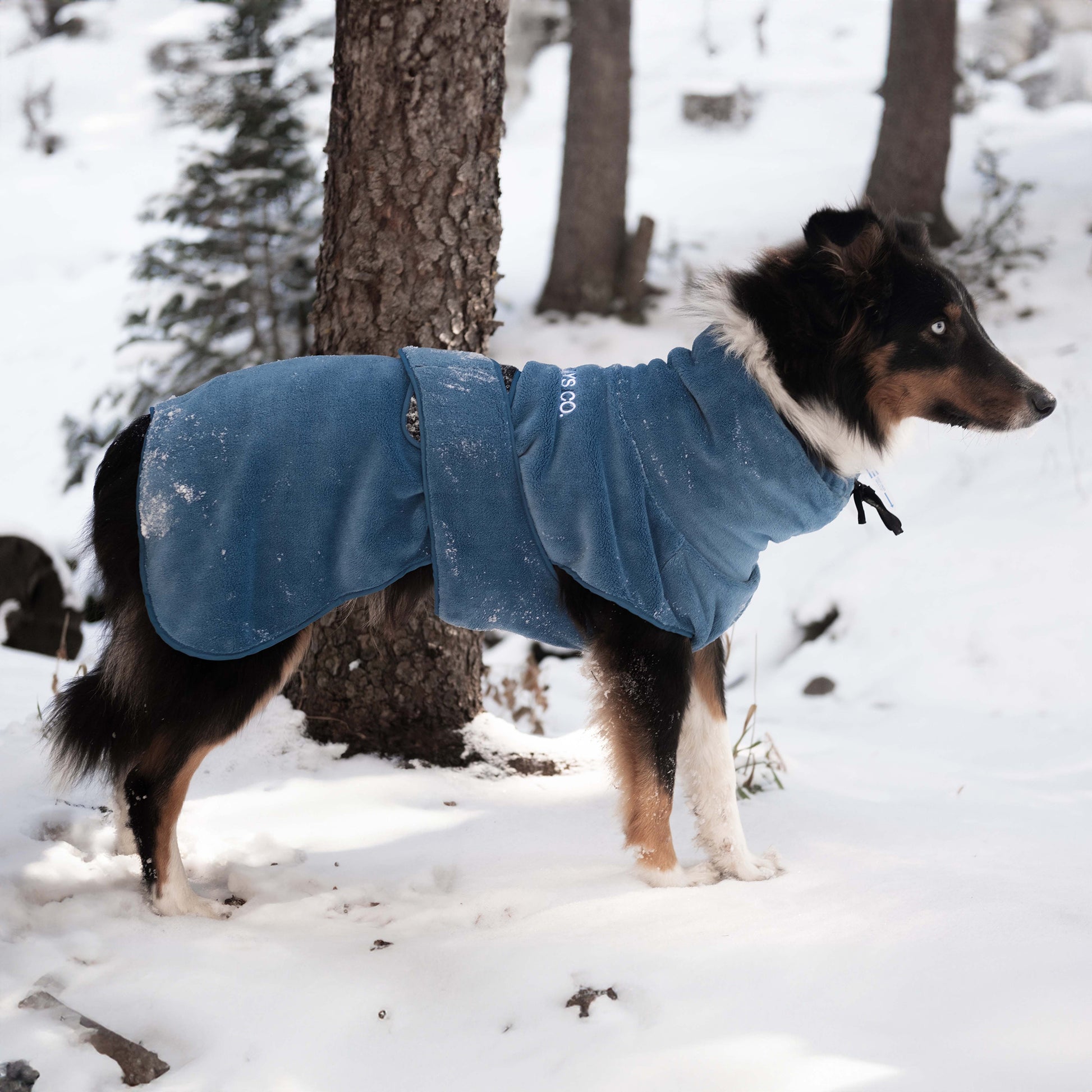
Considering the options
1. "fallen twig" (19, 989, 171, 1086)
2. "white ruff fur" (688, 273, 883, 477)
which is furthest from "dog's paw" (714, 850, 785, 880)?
"fallen twig" (19, 989, 171, 1086)

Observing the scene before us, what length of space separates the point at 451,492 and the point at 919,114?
831 cm

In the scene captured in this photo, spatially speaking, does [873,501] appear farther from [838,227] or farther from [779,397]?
[838,227]

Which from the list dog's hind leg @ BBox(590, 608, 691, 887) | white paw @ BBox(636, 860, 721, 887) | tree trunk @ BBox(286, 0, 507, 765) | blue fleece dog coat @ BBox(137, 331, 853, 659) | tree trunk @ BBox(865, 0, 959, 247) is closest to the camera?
blue fleece dog coat @ BBox(137, 331, 853, 659)

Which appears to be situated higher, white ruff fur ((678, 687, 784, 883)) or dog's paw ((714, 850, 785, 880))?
white ruff fur ((678, 687, 784, 883))

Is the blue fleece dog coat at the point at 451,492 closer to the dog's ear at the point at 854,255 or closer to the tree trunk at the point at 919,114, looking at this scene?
the dog's ear at the point at 854,255

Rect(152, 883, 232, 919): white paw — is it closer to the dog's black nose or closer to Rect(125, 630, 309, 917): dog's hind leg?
Rect(125, 630, 309, 917): dog's hind leg

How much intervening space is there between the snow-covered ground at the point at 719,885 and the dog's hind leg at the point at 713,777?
0.14 m

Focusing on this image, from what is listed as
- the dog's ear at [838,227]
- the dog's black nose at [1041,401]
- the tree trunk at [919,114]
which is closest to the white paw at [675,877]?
the dog's black nose at [1041,401]

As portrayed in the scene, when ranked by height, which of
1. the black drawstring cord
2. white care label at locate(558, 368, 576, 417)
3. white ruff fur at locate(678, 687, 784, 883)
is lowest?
white ruff fur at locate(678, 687, 784, 883)

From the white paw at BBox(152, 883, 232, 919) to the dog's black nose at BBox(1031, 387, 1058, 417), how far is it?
2.43 metres

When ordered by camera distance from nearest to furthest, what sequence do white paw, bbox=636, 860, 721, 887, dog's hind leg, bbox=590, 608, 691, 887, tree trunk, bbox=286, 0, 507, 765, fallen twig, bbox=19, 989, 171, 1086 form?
fallen twig, bbox=19, 989, 171, 1086, dog's hind leg, bbox=590, 608, 691, 887, white paw, bbox=636, 860, 721, 887, tree trunk, bbox=286, 0, 507, 765

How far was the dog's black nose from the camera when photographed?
2529 millimetres

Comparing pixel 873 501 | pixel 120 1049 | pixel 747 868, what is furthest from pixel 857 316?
pixel 120 1049

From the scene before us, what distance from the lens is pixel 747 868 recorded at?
2.74 meters
